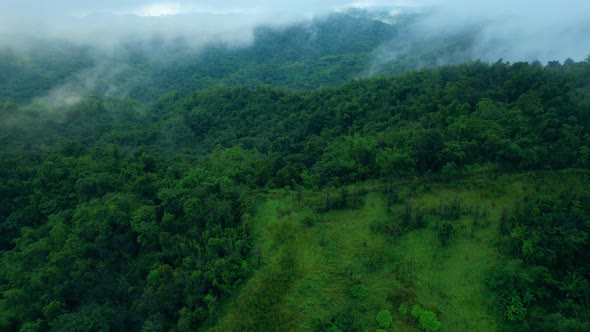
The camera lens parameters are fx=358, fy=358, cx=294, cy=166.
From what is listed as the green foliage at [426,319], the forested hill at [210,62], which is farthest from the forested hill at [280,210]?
the forested hill at [210,62]

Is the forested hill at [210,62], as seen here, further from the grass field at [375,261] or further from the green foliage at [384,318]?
the green foliage at [384,318]

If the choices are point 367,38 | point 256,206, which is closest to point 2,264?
point 256,206

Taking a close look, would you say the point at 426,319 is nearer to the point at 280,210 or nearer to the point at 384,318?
the point at 384,318

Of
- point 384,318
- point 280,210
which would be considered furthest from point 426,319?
point 280,210

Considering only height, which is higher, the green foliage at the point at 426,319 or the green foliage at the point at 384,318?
the green foliage at the point at 426,319

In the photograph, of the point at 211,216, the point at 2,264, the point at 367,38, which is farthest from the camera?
the point at 367,38

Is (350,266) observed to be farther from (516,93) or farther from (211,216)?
(516,93)

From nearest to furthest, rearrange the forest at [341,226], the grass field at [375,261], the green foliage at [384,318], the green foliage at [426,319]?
the green foliage at [426,319] → the green foliage at [384,318] → the grass field at [375,261] → the forest at [341,226]
